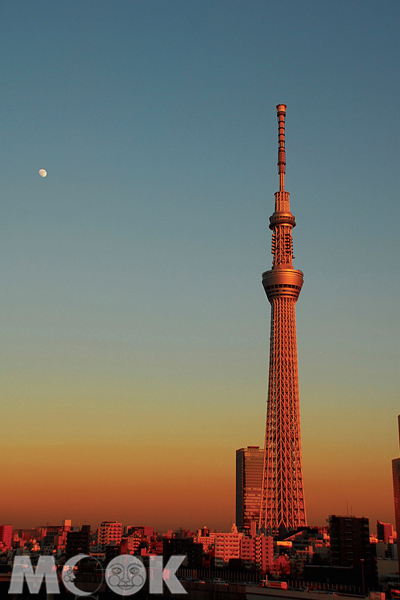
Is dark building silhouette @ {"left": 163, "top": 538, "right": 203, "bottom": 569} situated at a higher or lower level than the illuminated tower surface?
lower

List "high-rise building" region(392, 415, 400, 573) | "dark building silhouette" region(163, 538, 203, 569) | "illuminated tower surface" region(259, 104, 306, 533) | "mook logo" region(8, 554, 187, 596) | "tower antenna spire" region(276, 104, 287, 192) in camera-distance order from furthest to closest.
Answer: "tower antenna spire" region(276, 104, 287, 192), "dark building silhouette" region(163, 538, 203, 569), "illuminated tower surface" region(259, 104, 306, 533), "high-rise building" region(392, 415, 400, 573), "mook logo" region(8, 554, 187, 596)

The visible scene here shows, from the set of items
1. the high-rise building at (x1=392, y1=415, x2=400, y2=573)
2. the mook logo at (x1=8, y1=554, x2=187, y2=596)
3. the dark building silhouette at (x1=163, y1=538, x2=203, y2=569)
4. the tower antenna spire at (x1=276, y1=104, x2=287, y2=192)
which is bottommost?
the mook logo at (x1=8, y1=554, x2=187, y2=596)

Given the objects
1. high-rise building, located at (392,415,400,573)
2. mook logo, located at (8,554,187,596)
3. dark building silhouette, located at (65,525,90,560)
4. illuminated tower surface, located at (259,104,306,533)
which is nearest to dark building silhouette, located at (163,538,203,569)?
illuminated tower surface, located at (259,104,306,533)

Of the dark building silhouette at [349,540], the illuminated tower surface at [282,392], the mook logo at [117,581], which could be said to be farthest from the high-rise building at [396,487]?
the mook logo at [117,581]

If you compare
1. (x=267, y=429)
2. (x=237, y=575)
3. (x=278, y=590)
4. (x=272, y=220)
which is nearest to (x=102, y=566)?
(x=237, y=575)

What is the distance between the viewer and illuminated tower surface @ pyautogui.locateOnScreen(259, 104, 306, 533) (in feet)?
522

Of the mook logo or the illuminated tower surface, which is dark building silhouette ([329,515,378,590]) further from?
the mook logo

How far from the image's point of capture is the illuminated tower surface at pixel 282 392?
159250 mm

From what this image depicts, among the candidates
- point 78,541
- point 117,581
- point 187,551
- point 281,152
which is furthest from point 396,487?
point 78,541

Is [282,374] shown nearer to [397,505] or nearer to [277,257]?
[277,257]

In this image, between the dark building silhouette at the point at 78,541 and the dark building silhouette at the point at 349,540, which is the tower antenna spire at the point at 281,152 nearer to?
the dark building silhouette at the point at 349,540

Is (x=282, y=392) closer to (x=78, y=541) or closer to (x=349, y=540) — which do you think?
(x=349, y=540)

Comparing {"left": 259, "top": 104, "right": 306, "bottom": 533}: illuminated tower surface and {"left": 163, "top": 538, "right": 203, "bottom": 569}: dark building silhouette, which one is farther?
{"left": 163, "top": 538, "right": 203, "bottom": 569}: dark building silhouette

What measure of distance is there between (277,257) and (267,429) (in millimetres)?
40976
